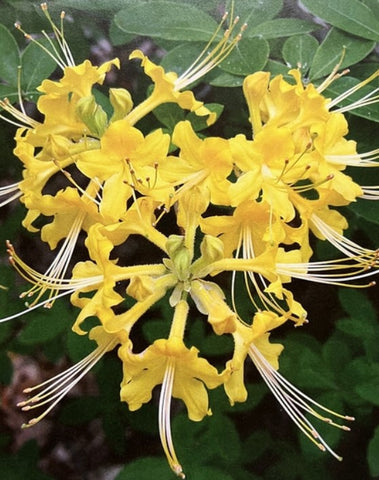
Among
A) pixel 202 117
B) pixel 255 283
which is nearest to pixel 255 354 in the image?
pixel 255 283

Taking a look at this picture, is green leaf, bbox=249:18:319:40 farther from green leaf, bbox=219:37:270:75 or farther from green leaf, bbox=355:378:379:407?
green leaf, bbox=355:378:379:407

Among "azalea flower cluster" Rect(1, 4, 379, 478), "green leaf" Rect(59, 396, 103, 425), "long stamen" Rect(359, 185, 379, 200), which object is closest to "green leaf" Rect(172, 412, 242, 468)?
"green leaf" Rect(59, 396, 103, 425)

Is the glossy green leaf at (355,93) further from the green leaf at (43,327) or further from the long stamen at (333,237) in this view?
the green leaf at (43,327)

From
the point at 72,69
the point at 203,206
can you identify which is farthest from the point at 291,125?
the point at 72,69

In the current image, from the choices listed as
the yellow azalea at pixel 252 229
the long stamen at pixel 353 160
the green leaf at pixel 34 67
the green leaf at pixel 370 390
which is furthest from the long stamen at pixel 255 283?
the green leaf at pixel 34 67

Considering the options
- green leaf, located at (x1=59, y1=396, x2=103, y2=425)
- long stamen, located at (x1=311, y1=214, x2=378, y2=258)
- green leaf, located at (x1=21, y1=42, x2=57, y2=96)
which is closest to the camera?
long stamen, located at (x1=311, y1=214, x2=378, y2=258)

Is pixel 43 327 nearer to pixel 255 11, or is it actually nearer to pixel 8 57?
pixel 8 57
